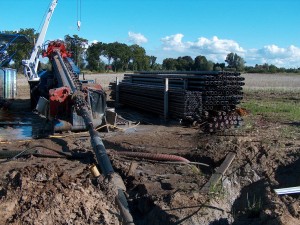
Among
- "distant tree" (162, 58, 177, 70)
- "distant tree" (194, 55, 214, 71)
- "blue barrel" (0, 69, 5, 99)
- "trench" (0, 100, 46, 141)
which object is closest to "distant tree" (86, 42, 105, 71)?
"distant tree" (162, 58, 177, 70)

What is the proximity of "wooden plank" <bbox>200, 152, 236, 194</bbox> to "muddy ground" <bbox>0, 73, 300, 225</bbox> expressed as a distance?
6 centimetres

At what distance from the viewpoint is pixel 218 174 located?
7.12 metres

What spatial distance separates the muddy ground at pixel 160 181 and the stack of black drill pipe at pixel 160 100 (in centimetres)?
166

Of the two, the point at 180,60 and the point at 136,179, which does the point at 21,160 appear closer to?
the point at 136,179

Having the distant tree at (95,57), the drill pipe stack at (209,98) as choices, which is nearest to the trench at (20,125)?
the drill pipe stack at (209,98)

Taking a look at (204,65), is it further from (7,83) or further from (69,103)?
(69,103)

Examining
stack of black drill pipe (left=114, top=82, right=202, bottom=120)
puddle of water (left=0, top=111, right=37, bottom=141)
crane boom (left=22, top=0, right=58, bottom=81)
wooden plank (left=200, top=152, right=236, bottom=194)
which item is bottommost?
puddle of water (left=0, top=111, right=37, bottom=141)

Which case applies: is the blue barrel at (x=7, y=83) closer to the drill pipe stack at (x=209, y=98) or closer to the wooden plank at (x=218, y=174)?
the drill pipe stack at (x=209, y=98)

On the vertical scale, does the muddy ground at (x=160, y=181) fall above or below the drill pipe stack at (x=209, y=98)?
below

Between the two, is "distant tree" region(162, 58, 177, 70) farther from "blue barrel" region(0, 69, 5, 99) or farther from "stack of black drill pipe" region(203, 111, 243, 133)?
"stack of black drill pipe" region(203, 111, 243, 133)

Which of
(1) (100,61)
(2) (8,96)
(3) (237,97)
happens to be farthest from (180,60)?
(3) (237,97)

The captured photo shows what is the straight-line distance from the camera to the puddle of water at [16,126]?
11.1 metres

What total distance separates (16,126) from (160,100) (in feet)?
15.7

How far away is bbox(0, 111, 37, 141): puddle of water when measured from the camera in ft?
36.4
